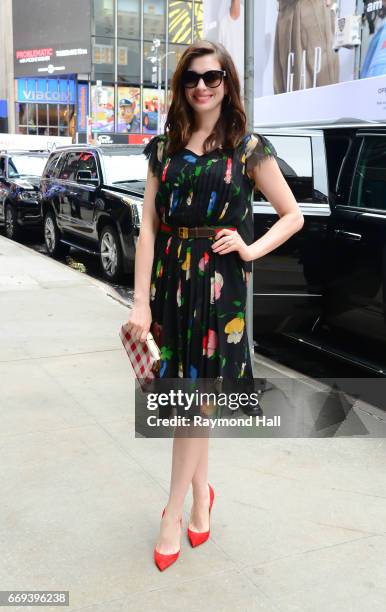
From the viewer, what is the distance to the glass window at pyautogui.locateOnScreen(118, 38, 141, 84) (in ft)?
189

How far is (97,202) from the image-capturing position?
32.4 feet

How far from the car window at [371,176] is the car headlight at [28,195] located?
9371 millimetres

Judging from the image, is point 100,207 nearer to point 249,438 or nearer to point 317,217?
point 317,217

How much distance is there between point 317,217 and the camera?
16.8ft

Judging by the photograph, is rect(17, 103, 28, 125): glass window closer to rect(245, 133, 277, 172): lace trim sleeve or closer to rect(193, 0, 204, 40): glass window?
rect(193, 0, 204, 40): glass window

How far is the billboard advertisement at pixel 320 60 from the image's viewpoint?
6961 millimetres

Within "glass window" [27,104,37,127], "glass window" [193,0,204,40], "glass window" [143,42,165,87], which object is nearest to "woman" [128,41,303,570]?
"glass window" [143,42,165,87]

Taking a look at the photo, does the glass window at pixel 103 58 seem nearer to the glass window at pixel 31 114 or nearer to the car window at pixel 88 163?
the glass window at pixel 31 114

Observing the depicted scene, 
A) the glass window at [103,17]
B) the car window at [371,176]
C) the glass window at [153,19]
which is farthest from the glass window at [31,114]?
the car window at [371,176]

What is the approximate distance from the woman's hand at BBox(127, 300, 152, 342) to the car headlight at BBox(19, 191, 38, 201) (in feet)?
36.6

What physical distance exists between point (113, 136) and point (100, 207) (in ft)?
160

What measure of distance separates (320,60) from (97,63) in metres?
52.7

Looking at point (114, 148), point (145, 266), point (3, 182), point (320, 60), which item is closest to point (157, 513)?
point (145, 266)

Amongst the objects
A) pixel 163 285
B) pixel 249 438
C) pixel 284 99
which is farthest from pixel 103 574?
pixel 284 99
